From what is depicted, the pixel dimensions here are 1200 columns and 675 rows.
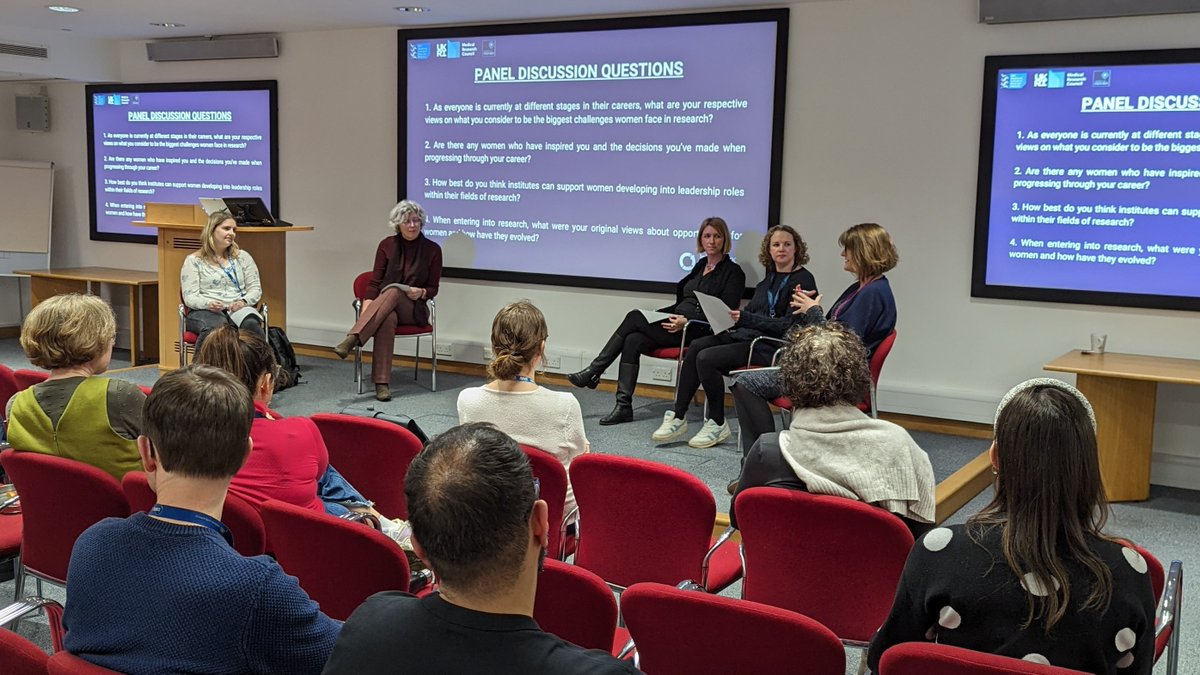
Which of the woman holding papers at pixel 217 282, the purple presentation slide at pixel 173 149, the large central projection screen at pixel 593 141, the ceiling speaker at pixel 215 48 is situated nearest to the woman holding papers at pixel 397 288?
the large central projection screen at pixel 593 141

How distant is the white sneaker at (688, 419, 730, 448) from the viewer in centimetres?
584

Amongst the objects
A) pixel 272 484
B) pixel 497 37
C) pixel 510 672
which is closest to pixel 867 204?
pixel 497 37

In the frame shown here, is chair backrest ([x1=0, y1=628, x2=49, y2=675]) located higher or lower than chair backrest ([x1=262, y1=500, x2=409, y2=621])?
higher

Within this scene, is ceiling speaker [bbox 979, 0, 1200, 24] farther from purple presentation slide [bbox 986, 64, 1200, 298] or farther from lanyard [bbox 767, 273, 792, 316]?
lanyard [bbox 767, 273, 792, 316]

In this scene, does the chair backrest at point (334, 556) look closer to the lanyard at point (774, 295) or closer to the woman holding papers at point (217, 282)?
the lanyard at point (774, 295)

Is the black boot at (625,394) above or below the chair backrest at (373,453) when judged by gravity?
below

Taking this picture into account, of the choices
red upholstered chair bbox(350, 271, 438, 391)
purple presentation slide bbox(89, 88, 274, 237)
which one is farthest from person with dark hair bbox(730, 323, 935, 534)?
purple presentation slide bbox(89, 88, 274, 237)

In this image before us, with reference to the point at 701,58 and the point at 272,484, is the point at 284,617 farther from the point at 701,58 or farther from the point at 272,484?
the point at 701,58

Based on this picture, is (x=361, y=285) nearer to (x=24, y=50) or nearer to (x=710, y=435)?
(x=710, y=435)

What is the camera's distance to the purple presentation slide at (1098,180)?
5.44 metres

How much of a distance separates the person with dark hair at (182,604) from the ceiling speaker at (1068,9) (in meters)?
5.35

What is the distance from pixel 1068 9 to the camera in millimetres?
5586

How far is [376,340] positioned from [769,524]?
4929 mm

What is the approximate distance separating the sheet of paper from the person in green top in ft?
11.8
